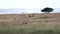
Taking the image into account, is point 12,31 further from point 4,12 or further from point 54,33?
point 4,12

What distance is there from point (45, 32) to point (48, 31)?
12.1 inches

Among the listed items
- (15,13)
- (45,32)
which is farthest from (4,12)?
(45,32)

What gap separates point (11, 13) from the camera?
25.4m

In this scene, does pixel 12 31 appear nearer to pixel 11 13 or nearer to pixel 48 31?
pixel 48 31

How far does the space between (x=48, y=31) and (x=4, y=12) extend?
12.3 m

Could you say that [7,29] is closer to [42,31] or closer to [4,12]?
[42,31]

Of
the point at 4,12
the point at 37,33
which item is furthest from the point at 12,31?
the point at 4,12

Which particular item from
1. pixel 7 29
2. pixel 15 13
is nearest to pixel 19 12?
pixel 15 13

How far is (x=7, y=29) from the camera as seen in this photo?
1329cm

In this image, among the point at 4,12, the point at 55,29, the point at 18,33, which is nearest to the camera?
the point at 18,33

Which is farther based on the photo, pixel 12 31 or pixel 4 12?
pixel 4 12

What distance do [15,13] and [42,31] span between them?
12359 mm

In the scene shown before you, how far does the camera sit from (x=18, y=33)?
12.0m

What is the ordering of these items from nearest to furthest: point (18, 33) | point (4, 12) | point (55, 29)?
point (18, 33) < point (55, 29) < point (4, 12)
